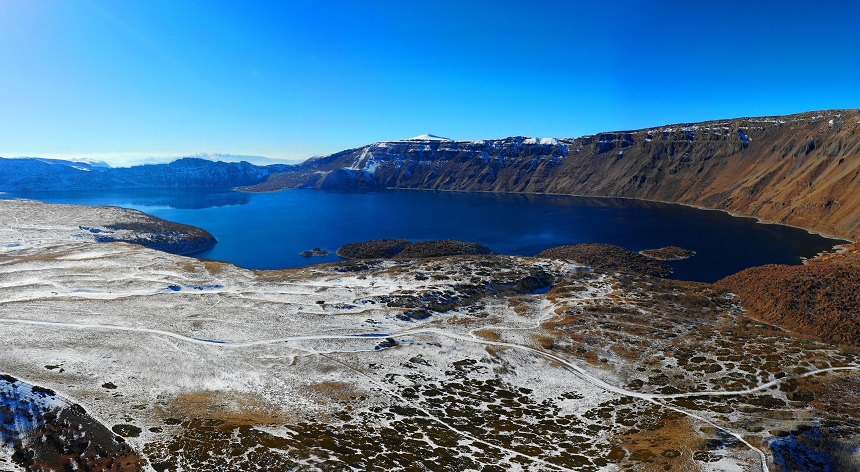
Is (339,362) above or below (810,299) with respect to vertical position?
below

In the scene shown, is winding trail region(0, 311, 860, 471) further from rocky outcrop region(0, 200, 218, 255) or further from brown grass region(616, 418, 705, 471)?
rocky outcrop region(0, 200, 218, 255)

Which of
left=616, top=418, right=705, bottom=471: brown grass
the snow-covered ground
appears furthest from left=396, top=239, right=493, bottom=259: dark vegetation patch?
left=616, top=418, right=705, bottom=471: brown grass

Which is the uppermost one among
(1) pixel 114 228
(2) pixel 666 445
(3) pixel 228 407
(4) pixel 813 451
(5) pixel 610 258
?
(5) pixel 610 258

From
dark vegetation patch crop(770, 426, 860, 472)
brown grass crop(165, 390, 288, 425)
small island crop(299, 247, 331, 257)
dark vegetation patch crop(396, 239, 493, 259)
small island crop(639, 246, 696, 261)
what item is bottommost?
brown grass crop(165, 390, 288, 425)

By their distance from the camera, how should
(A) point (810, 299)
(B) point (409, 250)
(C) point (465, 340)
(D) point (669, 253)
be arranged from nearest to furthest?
(C) point (465, 340) < (A) point (810, 299) < (D) point (669, 253) < (B) point (409, 250)

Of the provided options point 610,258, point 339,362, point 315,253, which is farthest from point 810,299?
point 315,253

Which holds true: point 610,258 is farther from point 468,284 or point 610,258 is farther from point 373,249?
point 373,249

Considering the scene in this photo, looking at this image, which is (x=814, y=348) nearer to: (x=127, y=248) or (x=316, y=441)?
(x=316, y=441)
